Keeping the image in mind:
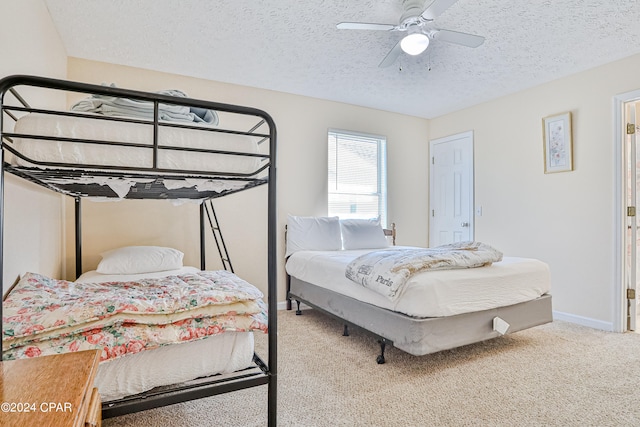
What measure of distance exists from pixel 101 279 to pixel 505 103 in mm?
4293

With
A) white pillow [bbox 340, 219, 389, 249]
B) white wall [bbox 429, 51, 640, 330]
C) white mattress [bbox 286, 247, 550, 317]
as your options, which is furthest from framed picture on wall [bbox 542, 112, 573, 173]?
white pillow [bbox 340, 219, 389, 249]

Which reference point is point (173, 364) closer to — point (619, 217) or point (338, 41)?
point (338, 41)

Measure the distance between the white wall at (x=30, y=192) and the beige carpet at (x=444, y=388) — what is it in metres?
1.00

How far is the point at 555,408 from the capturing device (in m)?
1.81

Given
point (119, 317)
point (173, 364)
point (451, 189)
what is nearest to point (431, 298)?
point (173, 364)

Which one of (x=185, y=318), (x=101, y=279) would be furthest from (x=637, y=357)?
(x=101, y=279)

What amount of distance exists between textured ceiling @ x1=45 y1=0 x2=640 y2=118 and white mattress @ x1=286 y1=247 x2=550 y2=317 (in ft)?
5.71

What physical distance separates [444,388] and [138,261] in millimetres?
2324

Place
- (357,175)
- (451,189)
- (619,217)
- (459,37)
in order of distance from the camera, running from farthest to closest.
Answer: (451,189) → (357,175) → (619,217) → (459,37)

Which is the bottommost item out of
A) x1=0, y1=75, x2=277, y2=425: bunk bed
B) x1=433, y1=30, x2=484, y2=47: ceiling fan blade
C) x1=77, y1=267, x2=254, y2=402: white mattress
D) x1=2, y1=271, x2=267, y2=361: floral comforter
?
x1=77, y1=267, x2=254, y2=402: white mattress

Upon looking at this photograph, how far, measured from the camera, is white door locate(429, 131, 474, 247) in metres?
4.47

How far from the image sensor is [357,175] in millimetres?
4473

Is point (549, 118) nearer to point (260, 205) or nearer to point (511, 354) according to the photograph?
point (511, 354)

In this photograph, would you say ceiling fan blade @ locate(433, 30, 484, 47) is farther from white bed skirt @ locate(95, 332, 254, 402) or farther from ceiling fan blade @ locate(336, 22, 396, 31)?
white bed skirt @ locate(95, 332, 254, 402)
